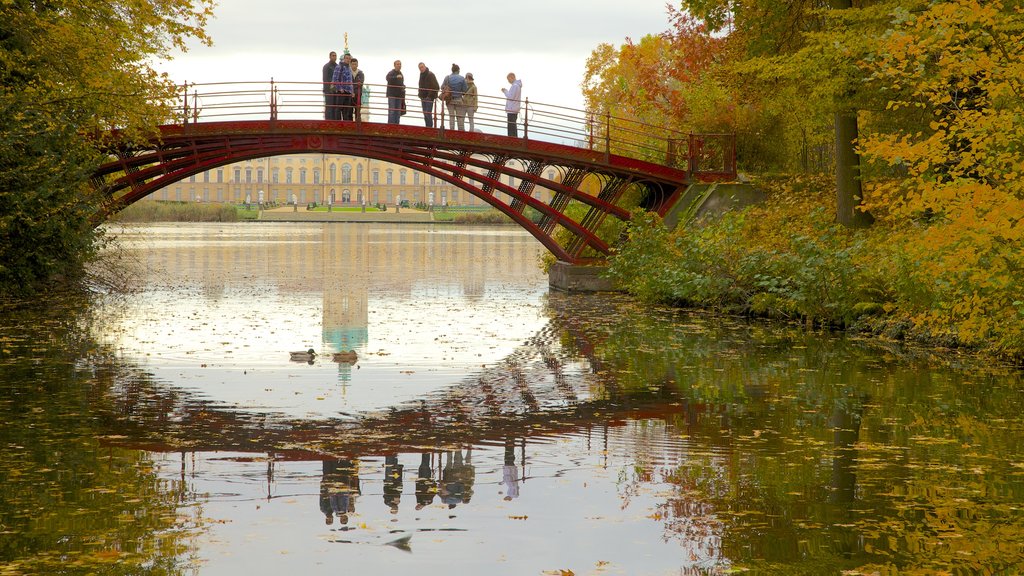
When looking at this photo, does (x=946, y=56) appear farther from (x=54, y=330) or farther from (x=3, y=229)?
(x=3, y=229)

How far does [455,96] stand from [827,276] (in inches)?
438

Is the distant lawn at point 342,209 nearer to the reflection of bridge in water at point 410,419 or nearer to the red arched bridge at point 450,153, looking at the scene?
the red arched bridge at point 450,153

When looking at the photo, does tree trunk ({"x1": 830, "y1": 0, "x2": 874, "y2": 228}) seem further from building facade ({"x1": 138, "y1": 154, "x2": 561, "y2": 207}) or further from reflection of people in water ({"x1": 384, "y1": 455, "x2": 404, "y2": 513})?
building facade ({"x1": 138, "y1": 154, "x2": 561, "y2": 207})

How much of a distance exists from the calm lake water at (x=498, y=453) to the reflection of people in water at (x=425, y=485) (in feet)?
0.17

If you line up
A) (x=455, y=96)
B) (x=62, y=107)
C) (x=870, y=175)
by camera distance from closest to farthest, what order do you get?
1. (x=62, y=107)
2. (x=870, y=175)
3. (x=455, y=96)

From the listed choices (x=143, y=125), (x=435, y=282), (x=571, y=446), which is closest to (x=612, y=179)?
(x=435, y=282)

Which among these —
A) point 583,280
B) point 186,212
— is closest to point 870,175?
point 583,280

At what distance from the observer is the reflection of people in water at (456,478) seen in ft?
21.4

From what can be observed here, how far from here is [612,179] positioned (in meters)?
26.9

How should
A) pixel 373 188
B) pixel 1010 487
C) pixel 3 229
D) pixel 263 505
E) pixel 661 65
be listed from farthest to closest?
pixel 373 188 < pixel 661 65 < pixel 3 229 < pixel 1010 487 < pixel 263 505

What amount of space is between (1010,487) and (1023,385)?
470cm

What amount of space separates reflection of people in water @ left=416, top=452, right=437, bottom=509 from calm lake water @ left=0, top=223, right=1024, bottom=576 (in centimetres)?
5

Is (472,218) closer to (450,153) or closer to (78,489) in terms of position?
(450,153)

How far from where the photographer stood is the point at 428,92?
2606 cm
